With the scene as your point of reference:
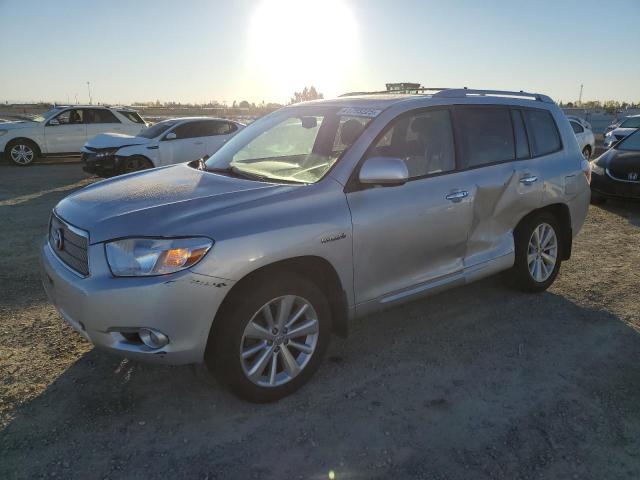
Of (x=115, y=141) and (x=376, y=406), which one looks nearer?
(x=376, y=406)

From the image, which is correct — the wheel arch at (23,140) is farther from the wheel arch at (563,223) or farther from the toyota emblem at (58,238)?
the wheel arch at (563,223)

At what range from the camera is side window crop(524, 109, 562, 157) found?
457cm

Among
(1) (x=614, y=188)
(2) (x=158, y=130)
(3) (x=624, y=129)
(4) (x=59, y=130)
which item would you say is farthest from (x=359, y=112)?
(3) (x=624, y=129)

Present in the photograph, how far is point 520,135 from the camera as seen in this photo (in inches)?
175

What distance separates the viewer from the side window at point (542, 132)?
180 inches

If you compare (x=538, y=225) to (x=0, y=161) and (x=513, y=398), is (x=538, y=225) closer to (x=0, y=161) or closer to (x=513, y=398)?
(x=513, y=398)

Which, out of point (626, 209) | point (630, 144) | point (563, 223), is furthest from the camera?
point (630, 144)

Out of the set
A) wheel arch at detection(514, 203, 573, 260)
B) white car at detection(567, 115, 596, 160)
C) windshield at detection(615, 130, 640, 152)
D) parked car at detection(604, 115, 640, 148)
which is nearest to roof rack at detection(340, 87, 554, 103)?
wheel arch at detection(514, 203, 573, 260)

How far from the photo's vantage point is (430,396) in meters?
3.19

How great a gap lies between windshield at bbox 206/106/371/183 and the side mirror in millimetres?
294

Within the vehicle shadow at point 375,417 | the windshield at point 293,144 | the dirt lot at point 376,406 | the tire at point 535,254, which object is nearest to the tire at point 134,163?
the dirt lot at point 376,406

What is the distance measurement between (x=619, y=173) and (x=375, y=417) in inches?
312

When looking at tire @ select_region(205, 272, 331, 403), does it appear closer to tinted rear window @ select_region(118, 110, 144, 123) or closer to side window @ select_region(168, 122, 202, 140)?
side window @ select_region(168, 122, 202, 140)

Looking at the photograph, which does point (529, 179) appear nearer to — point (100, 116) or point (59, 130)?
point (100, 116)
